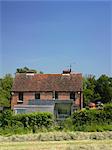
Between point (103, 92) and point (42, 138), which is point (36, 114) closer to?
point (42, 138)

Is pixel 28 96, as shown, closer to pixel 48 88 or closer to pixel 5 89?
pixel 48 88

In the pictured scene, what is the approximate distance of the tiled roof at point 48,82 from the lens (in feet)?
208

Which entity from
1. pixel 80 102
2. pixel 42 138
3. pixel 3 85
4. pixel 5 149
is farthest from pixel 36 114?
pixel 3 85

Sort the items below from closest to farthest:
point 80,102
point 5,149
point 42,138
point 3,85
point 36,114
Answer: point 5,149 → point 42,138 → point 36,114 → point 80,102 → point 3,85

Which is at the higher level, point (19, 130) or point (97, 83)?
point (97, 83)

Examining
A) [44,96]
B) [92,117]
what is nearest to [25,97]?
[44,96]

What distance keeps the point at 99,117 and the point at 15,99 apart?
1154 inches

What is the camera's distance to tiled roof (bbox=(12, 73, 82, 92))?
63.3 metres

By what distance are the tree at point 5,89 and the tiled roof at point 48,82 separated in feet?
71.6

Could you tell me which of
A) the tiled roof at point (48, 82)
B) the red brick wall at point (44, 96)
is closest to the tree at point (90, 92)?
the tiled roof at point (48, 82)

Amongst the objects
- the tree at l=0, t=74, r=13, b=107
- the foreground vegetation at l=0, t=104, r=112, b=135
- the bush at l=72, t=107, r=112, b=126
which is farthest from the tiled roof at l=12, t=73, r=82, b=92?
the foreground vegetation at l=0, t=104, r=112, b=135

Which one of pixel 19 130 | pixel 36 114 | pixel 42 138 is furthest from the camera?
pixel 36 114

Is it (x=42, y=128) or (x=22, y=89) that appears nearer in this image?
(x=42, y=128)

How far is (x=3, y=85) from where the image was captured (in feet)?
315
